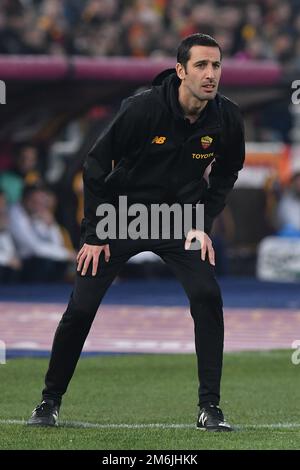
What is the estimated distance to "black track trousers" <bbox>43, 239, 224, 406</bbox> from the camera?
7.86m

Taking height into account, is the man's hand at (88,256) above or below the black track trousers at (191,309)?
above

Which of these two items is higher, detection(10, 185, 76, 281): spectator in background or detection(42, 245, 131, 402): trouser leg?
detection(10, 185, 76, 281): spectator in background

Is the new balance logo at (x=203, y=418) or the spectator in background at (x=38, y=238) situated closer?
the new balance logo at (x=203, y=418)

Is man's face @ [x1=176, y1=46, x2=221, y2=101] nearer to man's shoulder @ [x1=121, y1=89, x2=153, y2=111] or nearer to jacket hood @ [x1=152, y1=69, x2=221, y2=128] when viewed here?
jacket hood @ [x1=152, y1=69, x2=221, y2=128]

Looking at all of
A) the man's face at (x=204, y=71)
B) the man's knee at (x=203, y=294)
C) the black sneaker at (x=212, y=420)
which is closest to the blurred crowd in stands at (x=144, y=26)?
the man's face at (x=204, y=71)

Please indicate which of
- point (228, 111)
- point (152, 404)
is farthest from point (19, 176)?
point (228, 111)

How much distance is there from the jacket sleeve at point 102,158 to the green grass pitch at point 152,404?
1056 millimetres

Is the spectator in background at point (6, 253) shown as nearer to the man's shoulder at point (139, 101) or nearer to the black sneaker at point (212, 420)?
the man's shoulder at point (139, 101)

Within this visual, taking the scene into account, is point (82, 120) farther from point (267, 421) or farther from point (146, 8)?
point (267, 421)

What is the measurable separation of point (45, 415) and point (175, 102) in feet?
5.78

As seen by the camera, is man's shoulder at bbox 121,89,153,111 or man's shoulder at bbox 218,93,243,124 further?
man's shoulder at bbox 218,93,243,124

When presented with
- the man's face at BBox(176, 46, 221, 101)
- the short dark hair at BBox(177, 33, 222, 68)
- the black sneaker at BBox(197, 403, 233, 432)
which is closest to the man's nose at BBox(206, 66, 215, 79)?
the man's face at BBox(176, 46, 221, 101)

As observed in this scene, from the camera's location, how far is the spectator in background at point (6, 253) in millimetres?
18391

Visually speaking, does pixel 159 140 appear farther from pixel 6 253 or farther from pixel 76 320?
pixel 6 253
